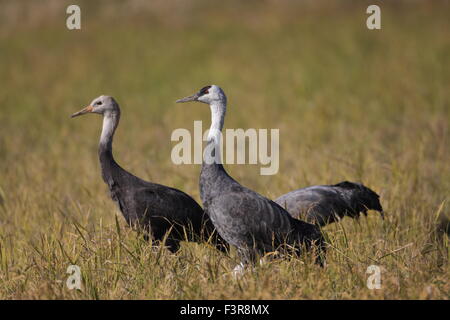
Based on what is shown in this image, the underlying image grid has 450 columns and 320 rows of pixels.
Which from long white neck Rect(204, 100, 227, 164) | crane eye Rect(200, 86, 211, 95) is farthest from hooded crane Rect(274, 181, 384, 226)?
crane eye Rect(200, 86, 211, 95)

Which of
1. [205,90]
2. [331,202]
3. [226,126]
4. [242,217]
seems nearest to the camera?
[242,217]

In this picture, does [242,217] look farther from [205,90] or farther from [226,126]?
[226,126]

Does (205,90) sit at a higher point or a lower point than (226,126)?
higher

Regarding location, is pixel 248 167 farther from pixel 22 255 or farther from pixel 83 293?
pixel 83 293

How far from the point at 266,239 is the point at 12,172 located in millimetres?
3928

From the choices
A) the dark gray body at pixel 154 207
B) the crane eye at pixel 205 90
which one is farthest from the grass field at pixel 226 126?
the crane eye at pixel 205 90

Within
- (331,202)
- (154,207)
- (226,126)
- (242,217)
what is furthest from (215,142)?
(226,126)

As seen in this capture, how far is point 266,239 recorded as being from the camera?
481cm

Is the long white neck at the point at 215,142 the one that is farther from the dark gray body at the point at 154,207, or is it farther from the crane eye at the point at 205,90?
the dark gray body at the point at 154,207

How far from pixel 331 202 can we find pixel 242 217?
1406mm

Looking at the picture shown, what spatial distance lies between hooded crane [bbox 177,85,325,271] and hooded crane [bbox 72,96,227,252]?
0.50m

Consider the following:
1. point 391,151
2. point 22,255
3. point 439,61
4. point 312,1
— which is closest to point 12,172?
point 22,255

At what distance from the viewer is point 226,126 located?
10.4m

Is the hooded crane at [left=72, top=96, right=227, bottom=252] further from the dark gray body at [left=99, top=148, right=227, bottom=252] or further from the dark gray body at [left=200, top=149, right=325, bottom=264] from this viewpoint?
the dark gray body at [left=200, top=149, right=325, bottom=264]
